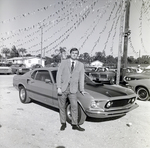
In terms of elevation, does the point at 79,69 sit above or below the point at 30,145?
above

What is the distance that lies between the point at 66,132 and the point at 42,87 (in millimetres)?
1622

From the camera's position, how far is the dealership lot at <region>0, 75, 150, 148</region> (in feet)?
8.58

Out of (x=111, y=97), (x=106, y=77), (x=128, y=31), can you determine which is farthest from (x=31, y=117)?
(x=106, y=77)

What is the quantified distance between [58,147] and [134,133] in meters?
1.51

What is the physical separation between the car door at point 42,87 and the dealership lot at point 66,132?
39 cm

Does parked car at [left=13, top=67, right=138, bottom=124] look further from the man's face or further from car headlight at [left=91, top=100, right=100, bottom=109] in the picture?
the man's face

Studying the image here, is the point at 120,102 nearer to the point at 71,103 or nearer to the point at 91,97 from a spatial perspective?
the point at 91,97

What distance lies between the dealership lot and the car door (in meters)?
0.39

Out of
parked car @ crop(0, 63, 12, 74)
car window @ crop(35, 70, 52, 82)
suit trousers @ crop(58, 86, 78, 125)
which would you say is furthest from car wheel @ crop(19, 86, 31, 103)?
parked car @ crop(0, 63, 12, 74)

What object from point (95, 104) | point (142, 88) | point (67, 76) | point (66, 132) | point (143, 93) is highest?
point (67, 76)

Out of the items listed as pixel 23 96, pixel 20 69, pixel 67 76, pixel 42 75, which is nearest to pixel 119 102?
pixel 67 76

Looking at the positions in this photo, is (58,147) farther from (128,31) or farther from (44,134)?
(128,31)

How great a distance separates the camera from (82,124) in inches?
136

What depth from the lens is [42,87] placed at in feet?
14.2
